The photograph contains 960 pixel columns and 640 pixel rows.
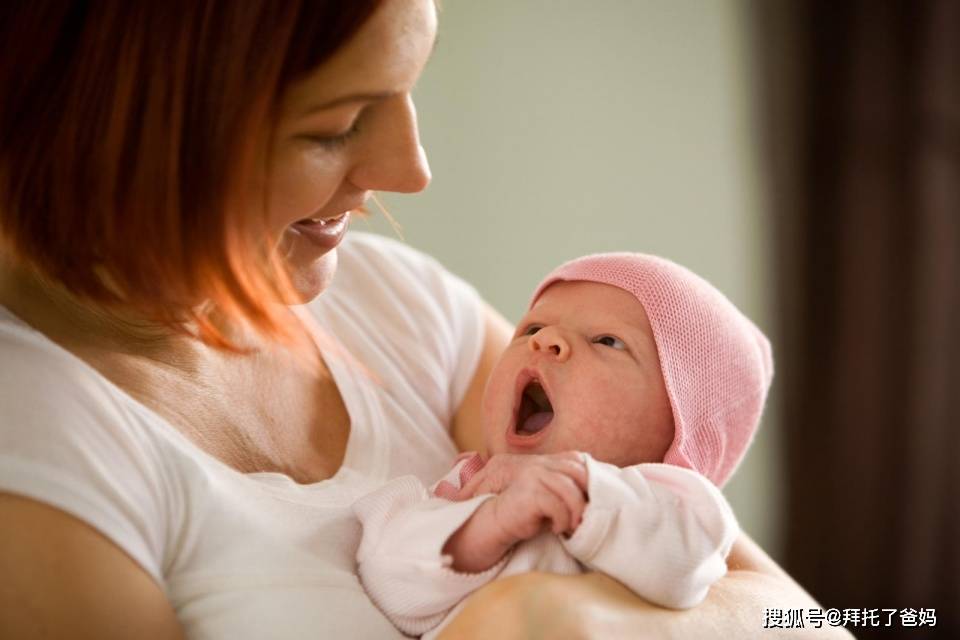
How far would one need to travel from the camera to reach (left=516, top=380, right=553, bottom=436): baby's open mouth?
56.1 inches

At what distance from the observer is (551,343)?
4.58 feet

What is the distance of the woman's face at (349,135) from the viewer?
110cm

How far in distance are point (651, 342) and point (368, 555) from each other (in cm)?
46

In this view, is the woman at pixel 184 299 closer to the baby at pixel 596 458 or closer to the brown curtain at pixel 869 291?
the baby at pixel 596 458

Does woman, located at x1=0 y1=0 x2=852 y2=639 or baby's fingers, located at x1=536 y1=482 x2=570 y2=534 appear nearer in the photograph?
woman, located at x1=0 y1=0 x2=852 y2=639

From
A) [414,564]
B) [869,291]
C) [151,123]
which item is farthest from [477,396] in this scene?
[869,291]

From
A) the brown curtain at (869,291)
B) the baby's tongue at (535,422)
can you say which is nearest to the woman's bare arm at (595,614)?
the baby's tongue at (535,422)

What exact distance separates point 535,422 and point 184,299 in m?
0.50

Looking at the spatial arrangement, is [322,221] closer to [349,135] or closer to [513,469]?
[349,135]

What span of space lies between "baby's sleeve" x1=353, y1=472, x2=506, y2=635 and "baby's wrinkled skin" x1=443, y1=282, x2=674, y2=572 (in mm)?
76

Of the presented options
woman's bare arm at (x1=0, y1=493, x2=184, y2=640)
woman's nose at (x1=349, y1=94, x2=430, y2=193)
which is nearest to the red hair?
woman's nose at (x1=349, y1=94, x2=430, y2=193)

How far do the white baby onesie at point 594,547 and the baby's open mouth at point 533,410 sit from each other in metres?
0.21

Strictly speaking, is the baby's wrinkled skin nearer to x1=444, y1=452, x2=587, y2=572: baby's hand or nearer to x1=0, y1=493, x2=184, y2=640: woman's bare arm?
x1=444, y1=452, x2=587, y2=572: baby's hand

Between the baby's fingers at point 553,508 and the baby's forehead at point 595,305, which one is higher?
the baby's forehead at point 595,305
